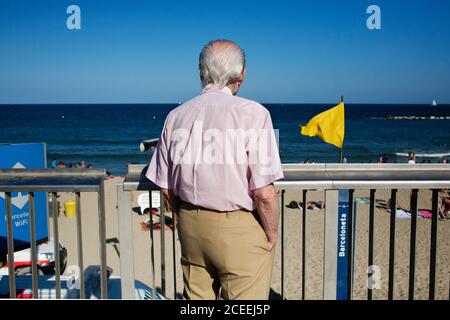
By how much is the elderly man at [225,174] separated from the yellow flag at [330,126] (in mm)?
6627

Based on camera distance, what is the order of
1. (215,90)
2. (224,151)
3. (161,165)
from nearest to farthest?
1. (224,151)
2. (215,90)
3. (161,165)

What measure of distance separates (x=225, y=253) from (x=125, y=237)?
661 mm

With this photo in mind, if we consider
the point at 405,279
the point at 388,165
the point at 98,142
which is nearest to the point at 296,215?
the point at 405,279

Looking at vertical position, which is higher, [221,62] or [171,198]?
[221,62]

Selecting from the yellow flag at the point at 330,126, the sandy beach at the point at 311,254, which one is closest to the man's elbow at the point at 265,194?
the sandy beach at the point at 311,254

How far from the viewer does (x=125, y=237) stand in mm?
2457

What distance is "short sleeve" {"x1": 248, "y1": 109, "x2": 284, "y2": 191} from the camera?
1980mm

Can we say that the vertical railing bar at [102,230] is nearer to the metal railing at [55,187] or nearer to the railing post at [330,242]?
the metal railing at [55,187]

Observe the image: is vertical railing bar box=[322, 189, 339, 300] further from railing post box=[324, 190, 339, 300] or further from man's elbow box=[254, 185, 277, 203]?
man's elbow box=[254, 185, 277, 203]

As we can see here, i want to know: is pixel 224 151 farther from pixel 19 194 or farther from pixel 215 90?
pixel 19 194

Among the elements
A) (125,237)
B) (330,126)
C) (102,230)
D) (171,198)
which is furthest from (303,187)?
(330,126)

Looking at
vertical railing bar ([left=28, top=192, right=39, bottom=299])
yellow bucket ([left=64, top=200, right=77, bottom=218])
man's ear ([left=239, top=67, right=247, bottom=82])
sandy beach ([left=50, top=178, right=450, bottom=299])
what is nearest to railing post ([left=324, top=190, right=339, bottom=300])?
man's ear ([left=239, top=67, right=247, bottom=82])

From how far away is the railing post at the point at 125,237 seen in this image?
2.43m

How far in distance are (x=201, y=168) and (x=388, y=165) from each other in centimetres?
115
